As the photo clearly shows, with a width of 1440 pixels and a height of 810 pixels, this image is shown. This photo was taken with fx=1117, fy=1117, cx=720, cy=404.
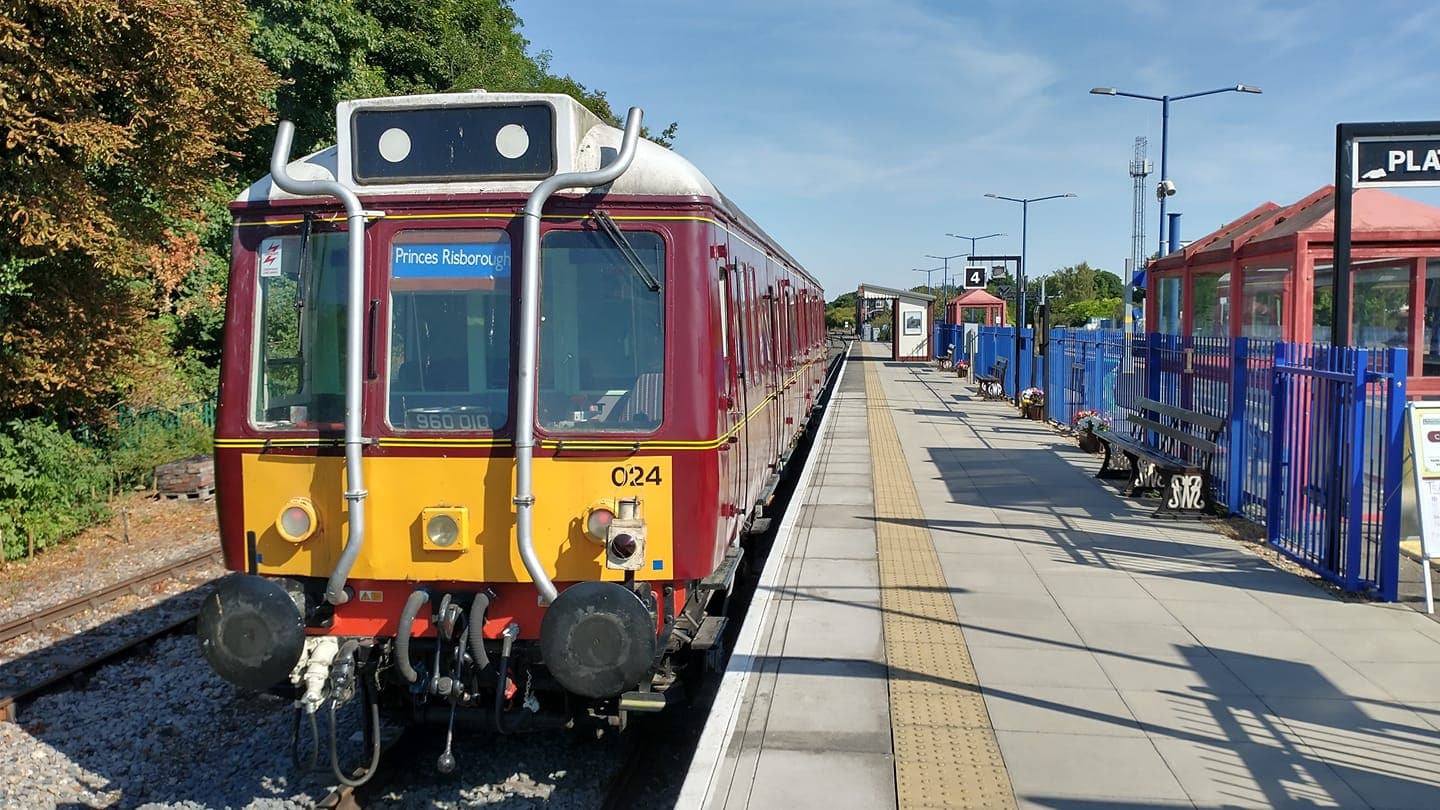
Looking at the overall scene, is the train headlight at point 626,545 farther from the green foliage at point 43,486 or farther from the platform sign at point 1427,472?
the green foliage at point 43,486

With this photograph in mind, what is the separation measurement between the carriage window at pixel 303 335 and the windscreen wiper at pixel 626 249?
1257 mm

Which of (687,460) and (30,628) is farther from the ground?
(687,460)

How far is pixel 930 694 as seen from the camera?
237 inches

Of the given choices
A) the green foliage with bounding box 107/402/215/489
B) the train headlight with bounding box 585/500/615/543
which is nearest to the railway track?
the green foliage with bounding box 107/402/215/489

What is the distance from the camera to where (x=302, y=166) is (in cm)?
539

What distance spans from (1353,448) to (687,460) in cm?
542

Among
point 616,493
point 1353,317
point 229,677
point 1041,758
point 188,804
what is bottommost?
point 188,804

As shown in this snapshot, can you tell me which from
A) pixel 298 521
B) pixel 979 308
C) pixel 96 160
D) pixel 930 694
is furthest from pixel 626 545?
pixel 979 308

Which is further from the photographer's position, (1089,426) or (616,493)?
(1089,426)

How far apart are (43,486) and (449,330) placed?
33.5 ft

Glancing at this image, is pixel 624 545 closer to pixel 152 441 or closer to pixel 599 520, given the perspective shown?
pixel 599 520

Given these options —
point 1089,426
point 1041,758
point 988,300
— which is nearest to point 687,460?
point 1041,758

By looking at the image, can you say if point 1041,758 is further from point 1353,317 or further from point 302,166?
point 1353,317

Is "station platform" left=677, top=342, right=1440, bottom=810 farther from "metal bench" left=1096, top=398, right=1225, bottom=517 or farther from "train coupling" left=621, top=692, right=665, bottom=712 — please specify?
"metal bench" left=1096, top=398, right=1225, bottom=517
